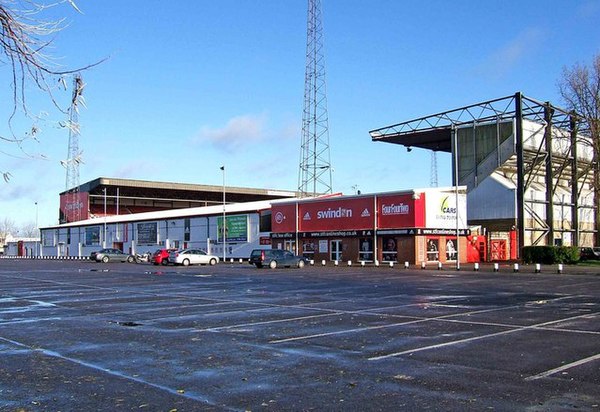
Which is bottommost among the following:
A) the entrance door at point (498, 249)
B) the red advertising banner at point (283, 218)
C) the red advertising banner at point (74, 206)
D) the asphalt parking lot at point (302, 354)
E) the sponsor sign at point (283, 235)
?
the asphalt parking lot at point (302, 354)

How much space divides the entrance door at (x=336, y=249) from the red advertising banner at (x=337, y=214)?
1.29 m

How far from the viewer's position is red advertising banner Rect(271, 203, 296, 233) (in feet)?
197

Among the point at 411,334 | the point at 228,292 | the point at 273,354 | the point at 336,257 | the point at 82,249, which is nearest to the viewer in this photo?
the point at 273,354

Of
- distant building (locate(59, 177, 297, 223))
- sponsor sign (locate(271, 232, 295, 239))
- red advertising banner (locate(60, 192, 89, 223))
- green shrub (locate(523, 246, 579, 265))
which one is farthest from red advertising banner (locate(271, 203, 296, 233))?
red advertising banner (locate(60, 192, 89, 223))

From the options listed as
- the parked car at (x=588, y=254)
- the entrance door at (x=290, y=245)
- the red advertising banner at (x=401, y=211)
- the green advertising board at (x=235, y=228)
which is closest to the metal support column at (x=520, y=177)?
the parked car at (x=588, y=254)

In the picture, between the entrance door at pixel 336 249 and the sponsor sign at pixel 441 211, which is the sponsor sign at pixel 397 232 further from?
the entrance door at pixel 336 249

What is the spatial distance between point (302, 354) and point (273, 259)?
37.6m

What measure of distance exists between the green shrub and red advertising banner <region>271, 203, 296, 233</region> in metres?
22.3

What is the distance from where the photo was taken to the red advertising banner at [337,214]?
5378 centimetres

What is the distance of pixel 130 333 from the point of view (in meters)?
12.7

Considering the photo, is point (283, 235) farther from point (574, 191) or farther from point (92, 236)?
point (92, 236)

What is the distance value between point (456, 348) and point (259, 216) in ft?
180

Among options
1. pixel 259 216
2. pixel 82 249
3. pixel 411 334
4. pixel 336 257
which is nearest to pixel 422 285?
pixel 411 334

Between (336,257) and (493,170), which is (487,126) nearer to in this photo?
(493,170)
